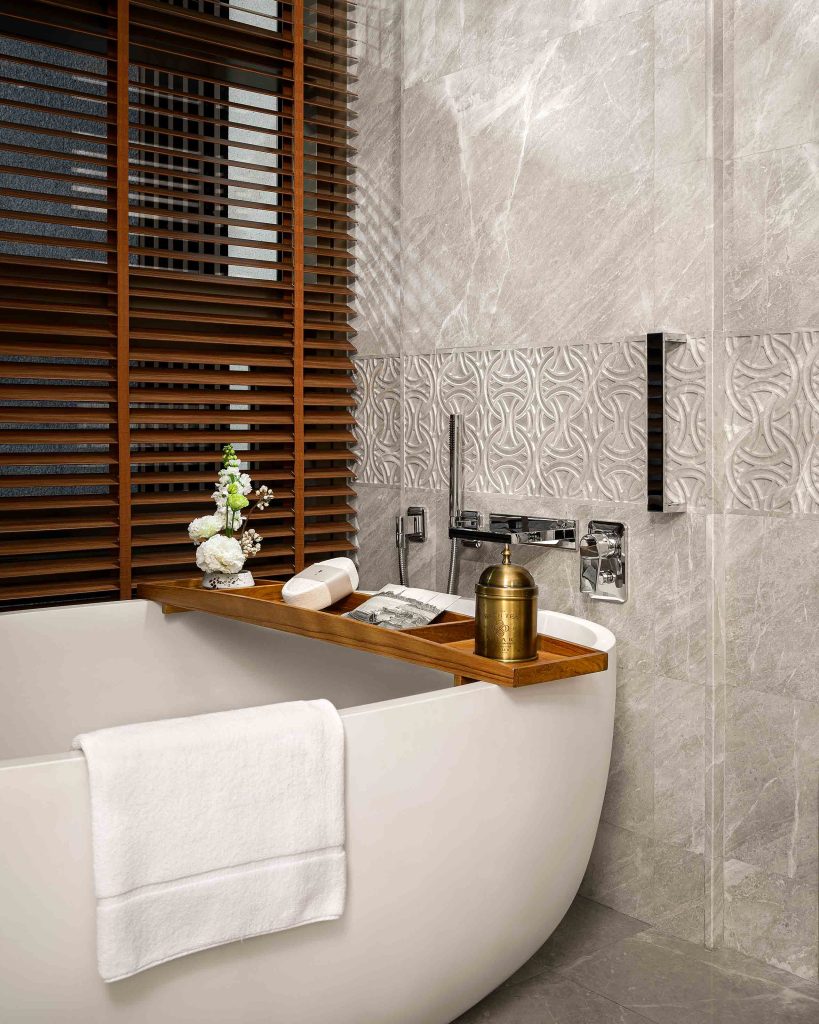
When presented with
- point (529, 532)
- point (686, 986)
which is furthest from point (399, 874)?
point (529, 532)

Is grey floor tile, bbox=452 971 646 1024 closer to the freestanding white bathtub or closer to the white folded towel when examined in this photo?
the freestanding white bathtub

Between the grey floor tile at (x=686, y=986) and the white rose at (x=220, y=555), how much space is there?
49.3 inches

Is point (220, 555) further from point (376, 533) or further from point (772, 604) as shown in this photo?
point (772, 604)

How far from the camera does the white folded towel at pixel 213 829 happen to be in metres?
1.47

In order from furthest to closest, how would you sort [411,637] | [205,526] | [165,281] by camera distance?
[165,281] < [205,526] < [411,637]

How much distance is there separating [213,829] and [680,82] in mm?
1850

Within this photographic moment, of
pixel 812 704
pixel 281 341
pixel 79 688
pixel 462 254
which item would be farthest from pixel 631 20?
pixel 79 688

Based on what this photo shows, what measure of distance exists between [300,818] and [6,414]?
4.95ft

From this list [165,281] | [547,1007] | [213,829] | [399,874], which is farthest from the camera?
[165,281]

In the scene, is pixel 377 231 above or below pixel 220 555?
above

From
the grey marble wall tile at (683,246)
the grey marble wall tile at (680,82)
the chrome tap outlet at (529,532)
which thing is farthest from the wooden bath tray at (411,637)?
the grey marble wall tile at (680,82)

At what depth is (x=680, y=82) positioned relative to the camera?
7.59 feet

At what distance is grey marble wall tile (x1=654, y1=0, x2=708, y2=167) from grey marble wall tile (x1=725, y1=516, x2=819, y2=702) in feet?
2.75

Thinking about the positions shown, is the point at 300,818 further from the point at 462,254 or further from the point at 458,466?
the point at 462,254
